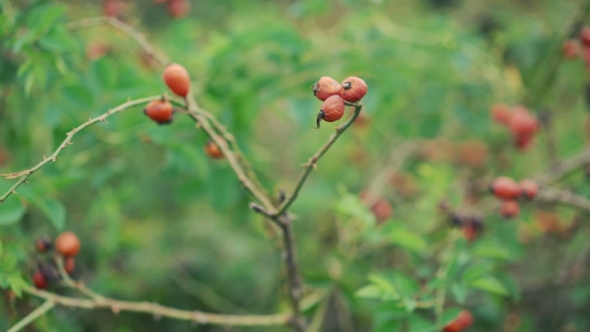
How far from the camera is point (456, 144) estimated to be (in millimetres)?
2689

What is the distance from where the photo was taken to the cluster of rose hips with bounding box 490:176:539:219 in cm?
150

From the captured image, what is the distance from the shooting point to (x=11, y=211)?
50.4 inches

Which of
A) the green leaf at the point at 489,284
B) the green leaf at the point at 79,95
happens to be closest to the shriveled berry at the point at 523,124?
the green leaf at the point at 489,284

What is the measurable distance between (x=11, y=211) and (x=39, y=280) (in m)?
0.20

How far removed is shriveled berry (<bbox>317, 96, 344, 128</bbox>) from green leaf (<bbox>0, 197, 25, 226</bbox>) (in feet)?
2.96

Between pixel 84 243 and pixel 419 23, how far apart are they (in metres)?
2.05

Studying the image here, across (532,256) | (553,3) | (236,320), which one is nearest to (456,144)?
(532,256)

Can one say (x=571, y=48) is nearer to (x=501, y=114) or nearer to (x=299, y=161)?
(x=501, y=114)

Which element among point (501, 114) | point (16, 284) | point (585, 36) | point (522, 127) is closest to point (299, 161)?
point (501, 114)

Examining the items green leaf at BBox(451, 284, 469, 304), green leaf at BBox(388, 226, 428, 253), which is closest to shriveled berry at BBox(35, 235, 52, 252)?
green leaf at BBox(388, 226, 428, 253)

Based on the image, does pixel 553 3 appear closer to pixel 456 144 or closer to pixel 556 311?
pixel 456 144

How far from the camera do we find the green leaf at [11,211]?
1258 millimetres

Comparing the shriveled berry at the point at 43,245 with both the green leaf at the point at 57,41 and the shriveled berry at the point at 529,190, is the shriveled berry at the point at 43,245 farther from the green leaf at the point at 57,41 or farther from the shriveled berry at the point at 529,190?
the shriveled berry at the point at 529,190

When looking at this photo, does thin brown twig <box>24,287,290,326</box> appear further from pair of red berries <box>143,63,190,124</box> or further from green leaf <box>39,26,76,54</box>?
green leaf <box>39,26,76,54</box>
